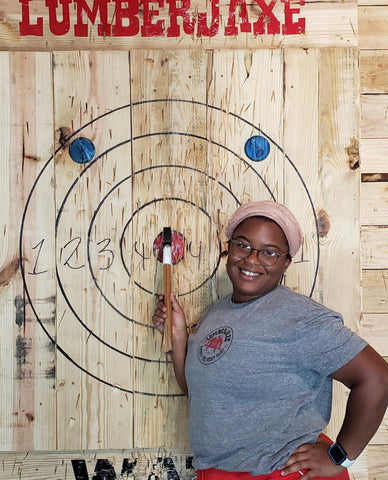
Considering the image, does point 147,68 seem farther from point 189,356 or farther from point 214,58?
point 189,356

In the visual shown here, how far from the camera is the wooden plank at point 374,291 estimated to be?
1.86 metres

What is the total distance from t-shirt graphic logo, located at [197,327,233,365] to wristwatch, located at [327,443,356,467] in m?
0.33

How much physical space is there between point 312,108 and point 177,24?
19.5 inches

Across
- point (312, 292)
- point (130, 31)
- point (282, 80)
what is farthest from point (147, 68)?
point (312, 292)

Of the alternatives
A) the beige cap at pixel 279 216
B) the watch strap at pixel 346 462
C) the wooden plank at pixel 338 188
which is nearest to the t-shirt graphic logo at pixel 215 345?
the beige cap at pixel 279 216

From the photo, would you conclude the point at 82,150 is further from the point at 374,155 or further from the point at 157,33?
the point at 374,155

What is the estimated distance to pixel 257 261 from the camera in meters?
1.37

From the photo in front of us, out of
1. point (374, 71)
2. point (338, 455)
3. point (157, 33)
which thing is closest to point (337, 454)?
point (338, 455)

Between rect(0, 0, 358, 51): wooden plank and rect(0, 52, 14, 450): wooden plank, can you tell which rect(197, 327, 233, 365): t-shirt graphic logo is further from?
rect(0, 0, 358, 51): wooden plank

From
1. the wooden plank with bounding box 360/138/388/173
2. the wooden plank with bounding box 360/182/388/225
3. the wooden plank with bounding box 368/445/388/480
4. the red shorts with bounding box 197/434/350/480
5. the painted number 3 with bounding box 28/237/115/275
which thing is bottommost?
the wooden plank with bounding box 368/445/388/480

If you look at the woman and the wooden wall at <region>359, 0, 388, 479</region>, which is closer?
the woman

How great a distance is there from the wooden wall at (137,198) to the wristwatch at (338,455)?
451 millimetres

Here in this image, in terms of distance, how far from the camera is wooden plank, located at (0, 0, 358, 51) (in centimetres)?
177

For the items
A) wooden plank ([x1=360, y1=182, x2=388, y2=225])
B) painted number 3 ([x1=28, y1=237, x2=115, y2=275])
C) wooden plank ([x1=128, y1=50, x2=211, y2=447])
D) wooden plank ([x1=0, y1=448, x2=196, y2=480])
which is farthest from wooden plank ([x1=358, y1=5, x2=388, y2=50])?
wooden plank ([x1=0, y1=448, x2=196, y2=480])
